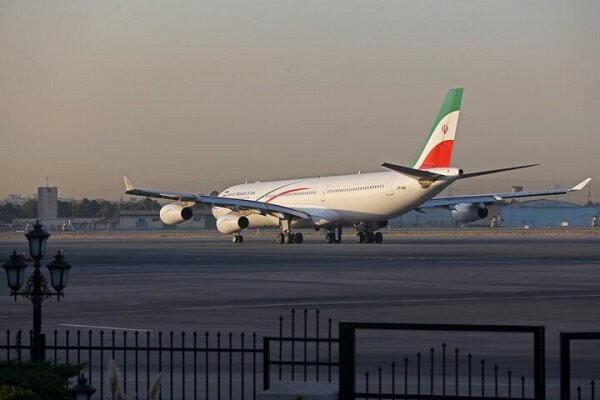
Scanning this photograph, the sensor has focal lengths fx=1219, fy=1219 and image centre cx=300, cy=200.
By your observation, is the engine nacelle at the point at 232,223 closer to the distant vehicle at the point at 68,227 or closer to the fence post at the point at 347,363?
the fence post at the point at 347,363

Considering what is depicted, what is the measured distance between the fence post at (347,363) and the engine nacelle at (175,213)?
65198 millimetres

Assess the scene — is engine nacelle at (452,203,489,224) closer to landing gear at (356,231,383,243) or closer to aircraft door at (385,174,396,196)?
landing gear at (356,231,383,243)

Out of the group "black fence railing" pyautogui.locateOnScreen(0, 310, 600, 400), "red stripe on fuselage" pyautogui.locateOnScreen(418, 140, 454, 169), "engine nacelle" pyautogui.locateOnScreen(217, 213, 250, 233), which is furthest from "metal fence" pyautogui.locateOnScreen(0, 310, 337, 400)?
"engine nacelle" pyautogui.locateOnScreen(217, 213, 250, 233)

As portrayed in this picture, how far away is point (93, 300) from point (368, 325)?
17887 millimetres

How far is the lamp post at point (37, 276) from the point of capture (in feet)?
44.6

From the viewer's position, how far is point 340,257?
2099 inches

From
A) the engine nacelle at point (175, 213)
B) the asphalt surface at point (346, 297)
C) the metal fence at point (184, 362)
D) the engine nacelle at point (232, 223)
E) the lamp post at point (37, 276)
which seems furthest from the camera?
the engine nacelle at point (232, 223)

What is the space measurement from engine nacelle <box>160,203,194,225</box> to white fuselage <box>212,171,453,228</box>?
13.4 feet

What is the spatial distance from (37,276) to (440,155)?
55.2 meters

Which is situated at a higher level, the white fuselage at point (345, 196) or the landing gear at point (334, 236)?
the white fuselage at point (345, 196)

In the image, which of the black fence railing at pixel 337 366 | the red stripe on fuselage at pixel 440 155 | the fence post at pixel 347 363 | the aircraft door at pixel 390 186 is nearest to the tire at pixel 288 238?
the aircraft door at pixel 390 186

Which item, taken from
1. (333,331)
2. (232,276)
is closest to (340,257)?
(232,276)

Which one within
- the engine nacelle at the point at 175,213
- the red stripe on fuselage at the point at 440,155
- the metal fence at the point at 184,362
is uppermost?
the red stripe on fuselage at the point at 440,155

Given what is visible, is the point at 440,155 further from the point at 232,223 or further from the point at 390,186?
the point at 232,223
